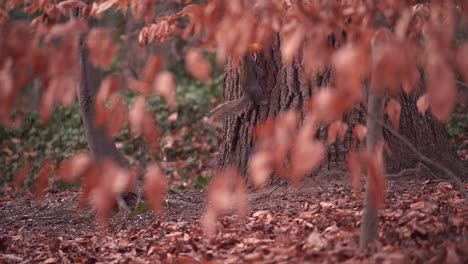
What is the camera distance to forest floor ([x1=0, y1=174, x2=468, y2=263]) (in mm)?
3309

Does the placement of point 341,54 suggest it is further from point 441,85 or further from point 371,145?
point 371,145

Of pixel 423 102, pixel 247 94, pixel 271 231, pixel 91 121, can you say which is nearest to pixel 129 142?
pixel 91 121

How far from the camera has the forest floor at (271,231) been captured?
331 centimetres

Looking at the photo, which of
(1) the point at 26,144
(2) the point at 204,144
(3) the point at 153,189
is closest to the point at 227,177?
(3) the point at 153,189

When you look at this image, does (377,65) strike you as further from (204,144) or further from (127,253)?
(204,144)

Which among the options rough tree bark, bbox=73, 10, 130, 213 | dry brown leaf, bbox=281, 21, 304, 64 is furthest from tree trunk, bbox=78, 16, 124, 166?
dry brown leaf, bbox=281, 21, 304, 64

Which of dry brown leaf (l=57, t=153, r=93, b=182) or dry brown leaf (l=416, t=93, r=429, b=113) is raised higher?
dry brown leaf (l=416, t=93, r=429, b=113)

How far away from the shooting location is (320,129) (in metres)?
5.02

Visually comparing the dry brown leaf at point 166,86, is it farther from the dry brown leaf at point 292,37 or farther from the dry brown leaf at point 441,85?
the dry brown leaf at point 441,85

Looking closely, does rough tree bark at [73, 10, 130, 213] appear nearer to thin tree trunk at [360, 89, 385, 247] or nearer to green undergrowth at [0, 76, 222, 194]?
thin tree trunk at [360, 89, 385, 247]

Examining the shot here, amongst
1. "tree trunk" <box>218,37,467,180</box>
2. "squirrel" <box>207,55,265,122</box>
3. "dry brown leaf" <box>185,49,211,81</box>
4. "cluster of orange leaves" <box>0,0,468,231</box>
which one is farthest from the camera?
"squirrel" <box>207,55,265,122</box>

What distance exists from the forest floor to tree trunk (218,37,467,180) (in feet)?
0.65

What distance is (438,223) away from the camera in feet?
11.8

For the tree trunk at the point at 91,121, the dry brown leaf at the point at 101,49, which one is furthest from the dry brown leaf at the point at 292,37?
the tree trunk at the point at 91,121
